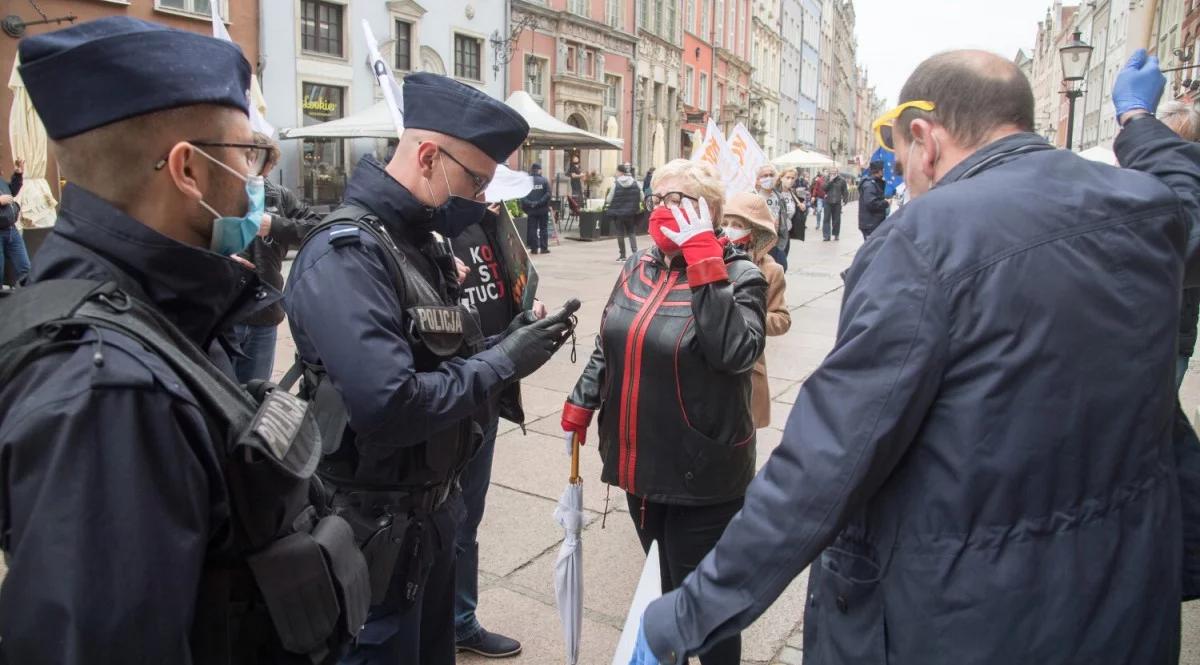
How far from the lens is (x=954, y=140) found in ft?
5.57

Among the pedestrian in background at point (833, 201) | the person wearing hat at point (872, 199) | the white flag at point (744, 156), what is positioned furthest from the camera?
the pedestrian in background at point (833, 201)

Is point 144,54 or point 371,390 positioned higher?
point 144,54

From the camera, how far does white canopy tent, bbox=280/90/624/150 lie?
45.9 ft

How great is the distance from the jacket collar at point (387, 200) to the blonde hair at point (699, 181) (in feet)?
3.28

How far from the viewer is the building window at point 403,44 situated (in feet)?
69.7

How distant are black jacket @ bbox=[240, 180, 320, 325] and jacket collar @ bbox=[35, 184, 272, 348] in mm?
2837

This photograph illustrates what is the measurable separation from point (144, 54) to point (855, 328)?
1.26m

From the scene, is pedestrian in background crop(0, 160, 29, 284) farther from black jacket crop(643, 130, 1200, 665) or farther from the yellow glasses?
black jacket crop(643, 130, 1200, 665)

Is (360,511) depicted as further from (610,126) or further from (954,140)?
(610,126)

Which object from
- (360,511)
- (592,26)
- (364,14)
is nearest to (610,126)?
(592,26)


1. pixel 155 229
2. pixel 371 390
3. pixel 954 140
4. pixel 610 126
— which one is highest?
pixel 610 126

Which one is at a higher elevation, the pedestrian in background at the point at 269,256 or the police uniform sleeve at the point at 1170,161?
the police uniform sleeve at the point at 1170,161

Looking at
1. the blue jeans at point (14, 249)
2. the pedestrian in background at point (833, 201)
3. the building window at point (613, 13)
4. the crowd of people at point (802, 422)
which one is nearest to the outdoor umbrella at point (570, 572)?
the crowd of people at point (802, 422)

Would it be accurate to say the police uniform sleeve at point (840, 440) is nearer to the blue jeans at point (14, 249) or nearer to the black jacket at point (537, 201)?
the blue jeans at point (14, 249)
